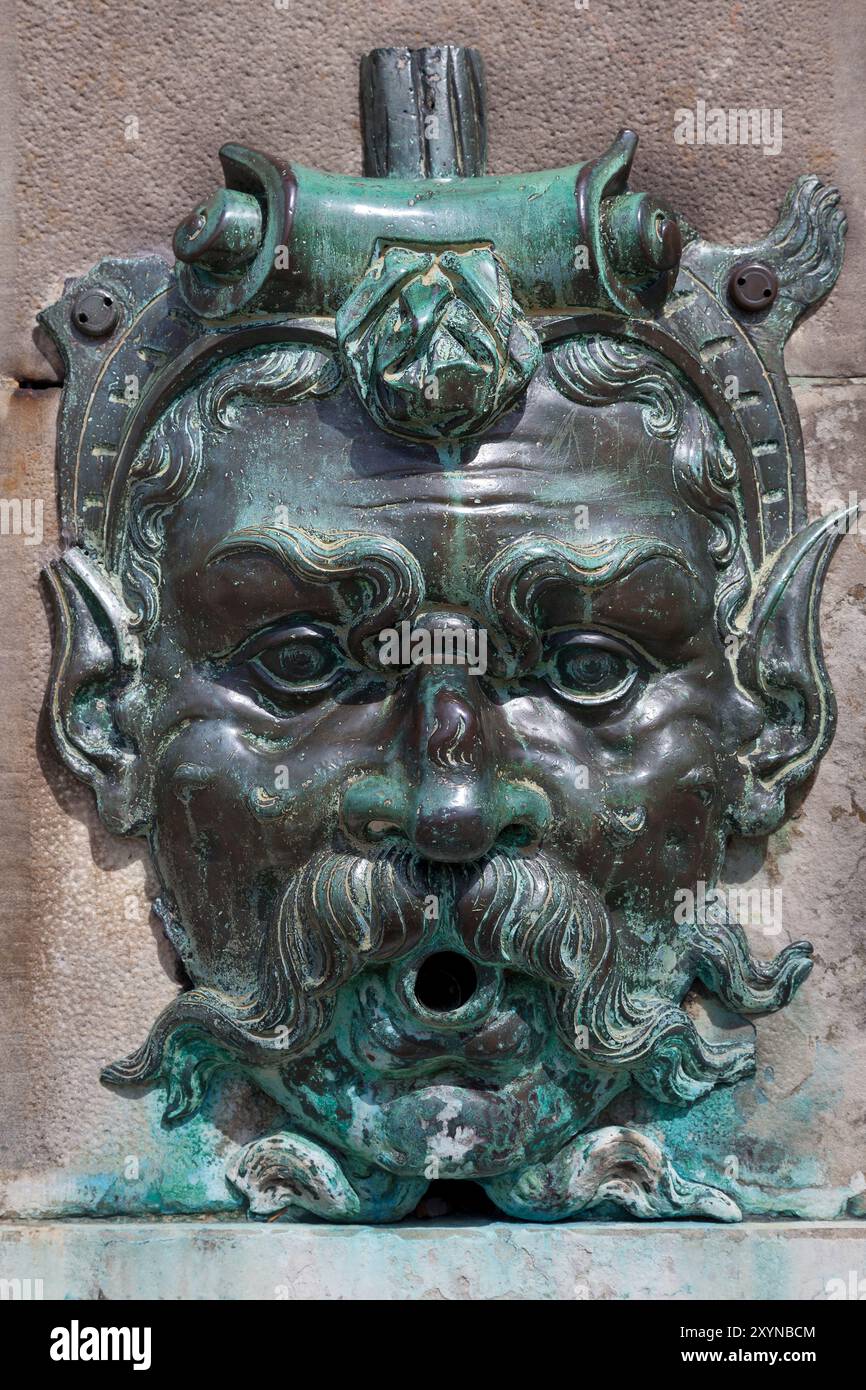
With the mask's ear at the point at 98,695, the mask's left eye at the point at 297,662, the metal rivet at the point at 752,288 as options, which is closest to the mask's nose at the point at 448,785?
the mask's left eye at the point at 297,662

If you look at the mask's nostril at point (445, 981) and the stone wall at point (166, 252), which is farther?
the stone wall at point (166, 252)

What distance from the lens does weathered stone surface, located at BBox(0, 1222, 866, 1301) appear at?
7.38ft

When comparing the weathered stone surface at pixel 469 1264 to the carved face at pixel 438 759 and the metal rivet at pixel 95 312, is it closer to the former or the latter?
the carved face at pixel 438 759

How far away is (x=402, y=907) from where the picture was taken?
217 cm

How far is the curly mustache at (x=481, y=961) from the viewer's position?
2.18 meters

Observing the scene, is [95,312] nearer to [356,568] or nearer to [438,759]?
[356,568]

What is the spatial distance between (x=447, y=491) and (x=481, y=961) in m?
0.54

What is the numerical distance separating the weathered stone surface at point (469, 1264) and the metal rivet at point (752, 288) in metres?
1.15

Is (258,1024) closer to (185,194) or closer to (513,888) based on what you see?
(513,888)

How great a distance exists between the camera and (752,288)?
2453 mm

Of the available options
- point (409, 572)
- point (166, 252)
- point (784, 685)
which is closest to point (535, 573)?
point (409, 572)

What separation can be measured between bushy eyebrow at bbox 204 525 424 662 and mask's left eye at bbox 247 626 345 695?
0.04 meters

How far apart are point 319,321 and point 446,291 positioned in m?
0.19

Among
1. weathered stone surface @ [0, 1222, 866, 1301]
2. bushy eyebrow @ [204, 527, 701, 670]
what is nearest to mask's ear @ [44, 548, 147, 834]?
bushy eyebrow @ [204, 527, 701, 670]
